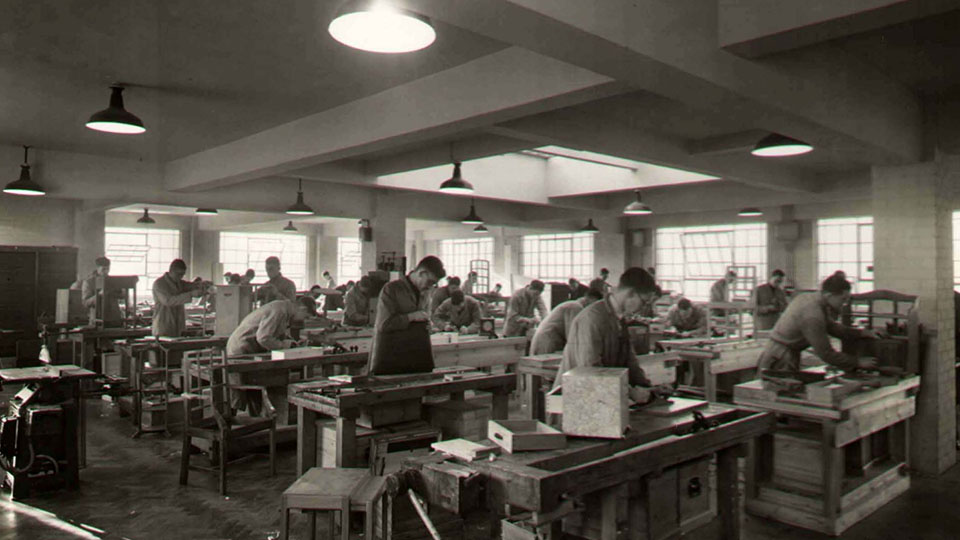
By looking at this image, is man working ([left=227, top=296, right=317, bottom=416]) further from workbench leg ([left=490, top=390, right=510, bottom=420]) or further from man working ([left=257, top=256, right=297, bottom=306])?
workbench leg ([left=490, top=390, right=510, bottom=420])

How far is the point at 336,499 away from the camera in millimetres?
3230

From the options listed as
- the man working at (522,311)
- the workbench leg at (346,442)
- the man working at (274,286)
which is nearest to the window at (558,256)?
the man working at (522,311)

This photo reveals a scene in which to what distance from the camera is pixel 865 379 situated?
5.03 metres

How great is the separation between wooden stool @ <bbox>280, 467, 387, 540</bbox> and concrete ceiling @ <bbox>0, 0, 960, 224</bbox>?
234cm

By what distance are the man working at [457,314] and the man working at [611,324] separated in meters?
5.44

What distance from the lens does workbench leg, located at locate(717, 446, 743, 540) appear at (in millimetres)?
3533

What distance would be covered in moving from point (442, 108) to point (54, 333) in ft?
25.0

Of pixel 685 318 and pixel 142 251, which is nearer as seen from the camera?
pixel 685 318

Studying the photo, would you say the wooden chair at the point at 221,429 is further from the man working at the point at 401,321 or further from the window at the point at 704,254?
the window at the point at 704,254

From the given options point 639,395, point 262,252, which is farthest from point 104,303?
point 262,252

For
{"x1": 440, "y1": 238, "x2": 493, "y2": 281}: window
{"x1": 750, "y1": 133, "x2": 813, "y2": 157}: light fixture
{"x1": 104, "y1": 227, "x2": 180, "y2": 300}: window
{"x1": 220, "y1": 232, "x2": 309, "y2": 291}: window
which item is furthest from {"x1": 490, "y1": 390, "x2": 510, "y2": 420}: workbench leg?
{"x1": 220, "y1": 232, "x2": 309, "y2": 291}: window

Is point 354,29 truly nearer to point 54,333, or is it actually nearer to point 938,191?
point 938,191

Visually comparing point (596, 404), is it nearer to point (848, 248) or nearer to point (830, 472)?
point (830, 472)

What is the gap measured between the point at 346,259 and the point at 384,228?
11.7 metres
